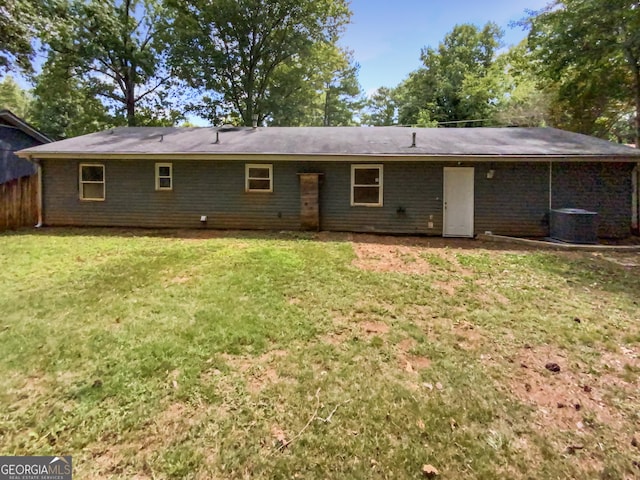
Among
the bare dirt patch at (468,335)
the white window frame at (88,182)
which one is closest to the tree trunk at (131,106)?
the white window frame at (88,182)

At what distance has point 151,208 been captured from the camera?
10.2m

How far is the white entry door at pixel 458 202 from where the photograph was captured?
9258mm

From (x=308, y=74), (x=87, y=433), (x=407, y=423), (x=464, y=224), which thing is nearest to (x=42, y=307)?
(x=87, y=433)

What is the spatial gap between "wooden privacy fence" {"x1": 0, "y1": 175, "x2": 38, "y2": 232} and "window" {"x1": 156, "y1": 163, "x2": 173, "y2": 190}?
12.1 feet

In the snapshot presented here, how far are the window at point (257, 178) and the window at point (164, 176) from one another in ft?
7.64

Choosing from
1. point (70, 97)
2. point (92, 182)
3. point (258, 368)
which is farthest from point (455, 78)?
point (258, 368)

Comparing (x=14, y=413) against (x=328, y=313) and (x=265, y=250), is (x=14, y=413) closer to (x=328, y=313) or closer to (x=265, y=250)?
(x=328, y=313)

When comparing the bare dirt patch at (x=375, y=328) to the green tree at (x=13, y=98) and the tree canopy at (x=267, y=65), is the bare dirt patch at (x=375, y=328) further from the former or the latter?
the green tree at (x=13, y=98)

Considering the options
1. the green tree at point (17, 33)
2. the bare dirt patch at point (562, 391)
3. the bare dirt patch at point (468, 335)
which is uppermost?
the green tree at point (17, 33)

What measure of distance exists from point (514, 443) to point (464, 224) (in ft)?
25.8

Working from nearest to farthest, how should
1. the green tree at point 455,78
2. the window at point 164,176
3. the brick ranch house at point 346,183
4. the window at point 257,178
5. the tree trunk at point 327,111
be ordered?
the brick ranch house at point 346,183
the window at point 257,178
the window at point 164,176
the green tree at point 455,78
the tree trunk at point 327,111

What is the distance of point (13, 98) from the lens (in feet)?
122

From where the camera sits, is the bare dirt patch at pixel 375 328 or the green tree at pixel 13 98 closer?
the bare dirt patch at pixel 375 328

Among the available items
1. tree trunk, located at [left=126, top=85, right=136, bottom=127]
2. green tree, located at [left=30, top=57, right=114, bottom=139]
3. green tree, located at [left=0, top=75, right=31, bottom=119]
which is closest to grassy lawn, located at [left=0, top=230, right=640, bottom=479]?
tree trunk, located at [left=126, top=85, right=136, bottom=127]
